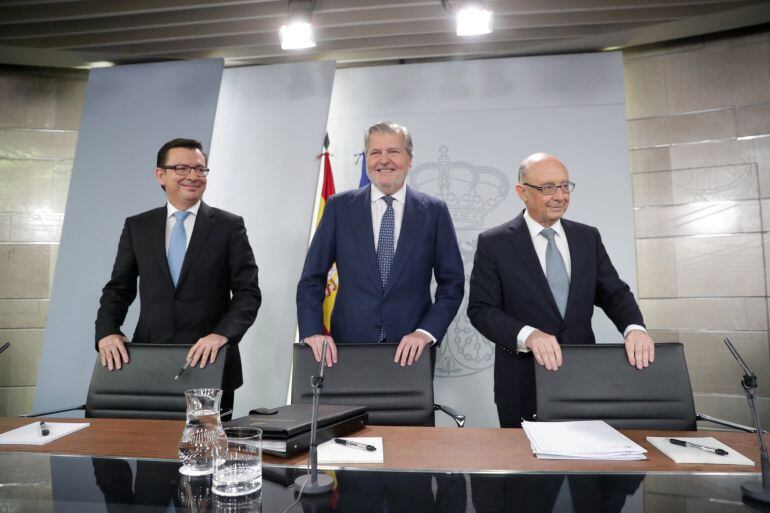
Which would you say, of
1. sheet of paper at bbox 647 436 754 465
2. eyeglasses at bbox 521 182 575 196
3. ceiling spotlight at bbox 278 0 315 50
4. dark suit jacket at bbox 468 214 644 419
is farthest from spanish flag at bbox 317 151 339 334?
sheet of paper at bbox 647 436 754 465

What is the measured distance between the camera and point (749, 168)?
4098mm

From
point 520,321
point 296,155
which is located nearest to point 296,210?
point 296,155

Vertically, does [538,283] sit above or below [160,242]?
below

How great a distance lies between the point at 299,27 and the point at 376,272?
6.34ft

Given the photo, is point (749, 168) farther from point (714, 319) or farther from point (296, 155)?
point (296, 155)

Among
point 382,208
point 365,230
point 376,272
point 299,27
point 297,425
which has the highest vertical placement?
point 299,27

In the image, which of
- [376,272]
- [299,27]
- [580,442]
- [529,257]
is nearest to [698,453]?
[580,442]

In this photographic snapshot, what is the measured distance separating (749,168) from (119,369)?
4.34m

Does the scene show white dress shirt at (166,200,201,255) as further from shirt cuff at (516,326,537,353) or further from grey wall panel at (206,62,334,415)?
shirt cuff at (516,326,537,353)

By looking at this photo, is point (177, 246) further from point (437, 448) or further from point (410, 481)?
point (410, 481)

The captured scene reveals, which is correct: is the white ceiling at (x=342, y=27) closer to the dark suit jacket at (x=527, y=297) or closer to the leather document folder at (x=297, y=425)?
the dark suit jacket at (x=527, y=297)

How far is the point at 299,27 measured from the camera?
3645 mm

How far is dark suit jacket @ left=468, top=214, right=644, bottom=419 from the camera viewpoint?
2391 millimetres

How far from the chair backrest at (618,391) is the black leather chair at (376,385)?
1.22 ft
